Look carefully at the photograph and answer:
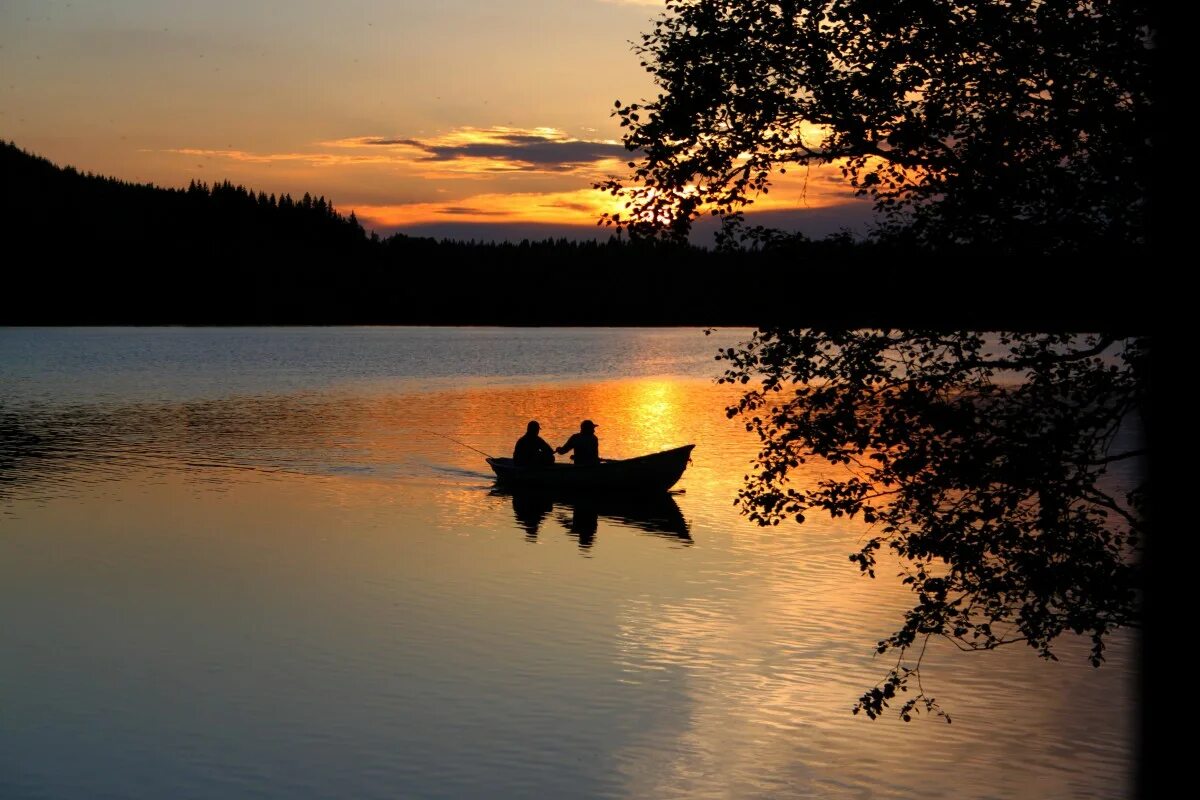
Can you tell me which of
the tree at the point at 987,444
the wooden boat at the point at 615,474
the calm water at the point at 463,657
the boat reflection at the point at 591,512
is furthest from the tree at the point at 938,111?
the wooden boat at the point at 615,474

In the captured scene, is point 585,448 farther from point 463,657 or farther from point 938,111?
point 938,111

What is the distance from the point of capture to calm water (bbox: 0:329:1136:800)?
1557 centimetres

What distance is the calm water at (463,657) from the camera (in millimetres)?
15570

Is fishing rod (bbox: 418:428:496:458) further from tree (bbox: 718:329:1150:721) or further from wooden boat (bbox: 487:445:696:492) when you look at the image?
tree (bbox: 718:329:1150:721)

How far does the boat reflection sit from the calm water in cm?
16

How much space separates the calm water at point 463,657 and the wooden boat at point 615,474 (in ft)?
2.89

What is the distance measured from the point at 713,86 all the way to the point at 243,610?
44.2ft

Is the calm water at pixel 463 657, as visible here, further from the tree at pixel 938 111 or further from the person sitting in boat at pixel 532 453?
the tree at pixel 938 111

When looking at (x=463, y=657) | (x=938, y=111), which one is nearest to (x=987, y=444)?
(x=938, y=111)

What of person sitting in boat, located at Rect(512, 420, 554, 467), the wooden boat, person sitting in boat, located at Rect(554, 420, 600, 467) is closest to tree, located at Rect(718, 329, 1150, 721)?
the wooden boat

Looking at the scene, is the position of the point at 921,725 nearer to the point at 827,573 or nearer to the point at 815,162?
the point at 815,162

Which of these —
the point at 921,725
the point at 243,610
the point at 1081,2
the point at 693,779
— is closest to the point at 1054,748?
the point at 921,725

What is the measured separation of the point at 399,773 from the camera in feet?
50.4

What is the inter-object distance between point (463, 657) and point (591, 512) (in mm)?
15457
